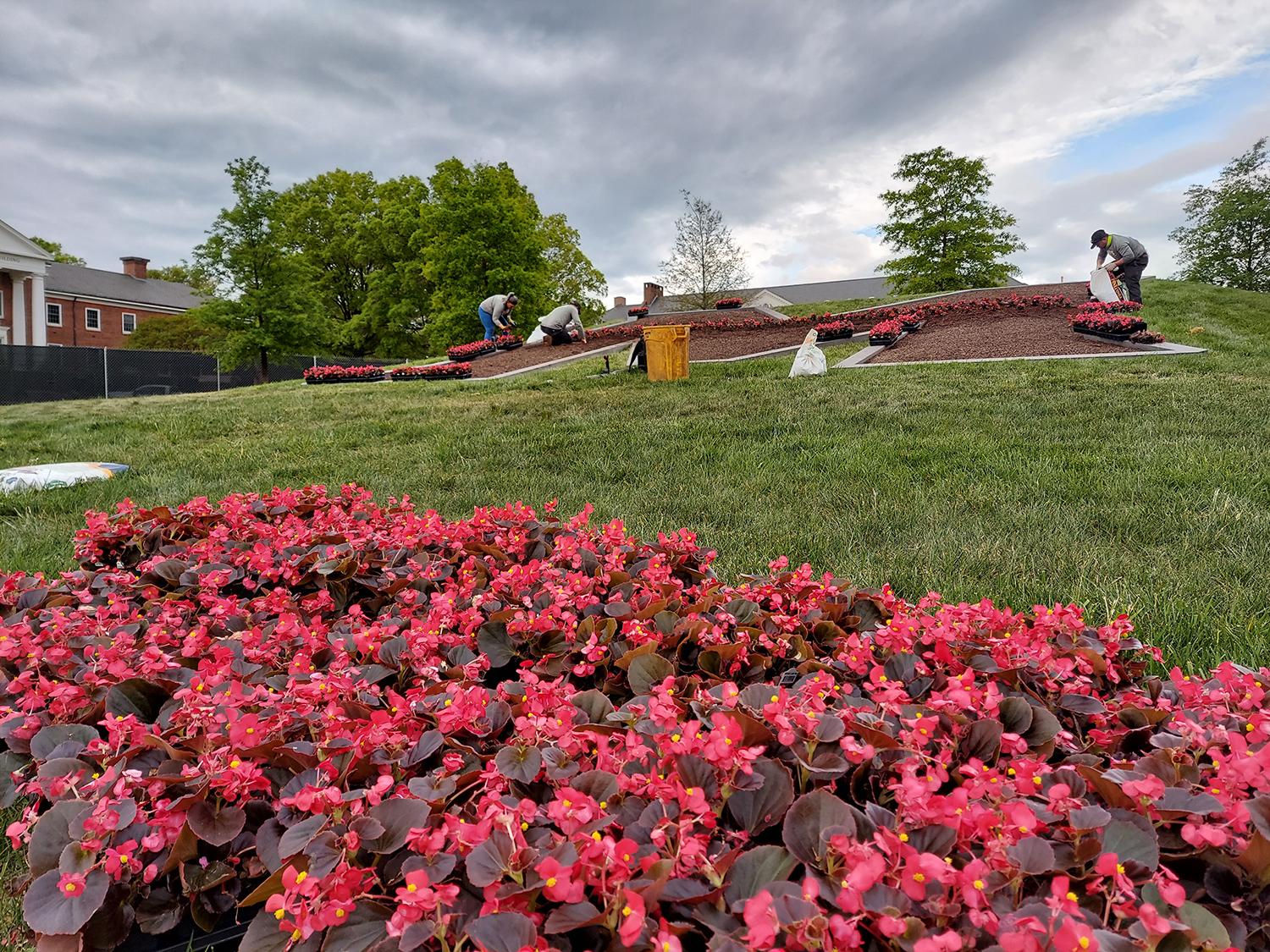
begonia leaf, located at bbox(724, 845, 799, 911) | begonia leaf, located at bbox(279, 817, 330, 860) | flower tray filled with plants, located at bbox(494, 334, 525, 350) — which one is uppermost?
flower tray filled with plants, located at bbox(494, 334, 525, 350)

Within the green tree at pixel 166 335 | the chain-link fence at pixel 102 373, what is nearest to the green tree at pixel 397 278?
the chain-link fence at pixel 102 373

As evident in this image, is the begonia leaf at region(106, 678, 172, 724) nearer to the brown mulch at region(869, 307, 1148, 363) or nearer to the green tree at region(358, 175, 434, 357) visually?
the brown mulch at region(869, 307, 1148, 363)

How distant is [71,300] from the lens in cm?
3928

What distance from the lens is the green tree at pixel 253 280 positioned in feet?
62.4

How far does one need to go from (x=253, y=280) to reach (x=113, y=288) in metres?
31.9

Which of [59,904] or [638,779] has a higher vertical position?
[638,779]

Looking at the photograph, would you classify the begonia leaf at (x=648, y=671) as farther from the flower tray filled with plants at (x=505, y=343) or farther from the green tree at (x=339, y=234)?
the green tree at (x=339, y=234)

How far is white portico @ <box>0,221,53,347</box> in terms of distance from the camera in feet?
109

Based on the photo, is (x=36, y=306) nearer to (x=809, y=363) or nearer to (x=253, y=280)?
(x=253, y=280)

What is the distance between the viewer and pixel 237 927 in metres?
1.10

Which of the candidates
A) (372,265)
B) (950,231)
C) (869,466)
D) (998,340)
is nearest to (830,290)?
(950,231)

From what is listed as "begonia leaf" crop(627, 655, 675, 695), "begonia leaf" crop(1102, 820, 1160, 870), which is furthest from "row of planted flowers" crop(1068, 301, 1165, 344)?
"begonia leaf" crop(1102, 820, 1160, 870)

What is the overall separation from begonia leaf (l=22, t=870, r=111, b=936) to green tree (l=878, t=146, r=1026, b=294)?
3019 cm

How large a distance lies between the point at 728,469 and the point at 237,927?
3.78 metres
